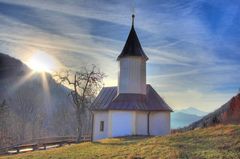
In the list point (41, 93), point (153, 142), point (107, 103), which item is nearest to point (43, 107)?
point (41, 93)

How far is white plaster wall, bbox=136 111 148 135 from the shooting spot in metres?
35.9

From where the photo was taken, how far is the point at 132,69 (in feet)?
126

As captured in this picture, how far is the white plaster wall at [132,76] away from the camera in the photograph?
3800 centimetres

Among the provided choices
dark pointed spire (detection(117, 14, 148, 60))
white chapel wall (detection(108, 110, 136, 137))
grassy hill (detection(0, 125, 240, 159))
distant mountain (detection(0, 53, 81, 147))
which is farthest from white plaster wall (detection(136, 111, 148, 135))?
distant mountain (detection(0, 53, 81, 147))

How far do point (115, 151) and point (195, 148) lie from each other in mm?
5654

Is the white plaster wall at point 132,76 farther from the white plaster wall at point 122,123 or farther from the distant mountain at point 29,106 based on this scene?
the distant mountain at point 29,106

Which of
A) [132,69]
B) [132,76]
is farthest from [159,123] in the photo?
[132,69]

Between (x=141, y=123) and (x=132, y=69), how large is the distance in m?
6.42

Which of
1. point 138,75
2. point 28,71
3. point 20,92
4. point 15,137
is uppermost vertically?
point 28,71

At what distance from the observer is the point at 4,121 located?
75375mm

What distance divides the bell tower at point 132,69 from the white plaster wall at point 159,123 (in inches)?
123

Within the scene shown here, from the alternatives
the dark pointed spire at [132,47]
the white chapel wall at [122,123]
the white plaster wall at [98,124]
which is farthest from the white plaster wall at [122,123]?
the dark pointed spire at [132,47]

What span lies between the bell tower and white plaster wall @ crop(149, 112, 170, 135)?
3.12 meters

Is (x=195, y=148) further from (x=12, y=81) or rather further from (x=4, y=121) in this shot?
(x=12, y=81)
